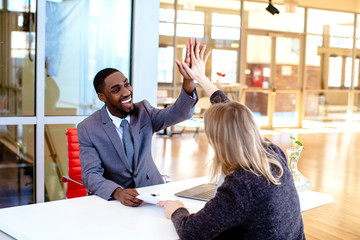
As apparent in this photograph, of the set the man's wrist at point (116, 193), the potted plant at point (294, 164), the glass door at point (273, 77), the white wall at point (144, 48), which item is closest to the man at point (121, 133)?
the man's wrist at point (116, 193)

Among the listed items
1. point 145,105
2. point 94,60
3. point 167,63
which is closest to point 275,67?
point 167,63

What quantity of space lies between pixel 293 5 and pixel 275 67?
5.68 feet

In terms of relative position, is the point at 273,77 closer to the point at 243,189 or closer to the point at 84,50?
the point at 84,50

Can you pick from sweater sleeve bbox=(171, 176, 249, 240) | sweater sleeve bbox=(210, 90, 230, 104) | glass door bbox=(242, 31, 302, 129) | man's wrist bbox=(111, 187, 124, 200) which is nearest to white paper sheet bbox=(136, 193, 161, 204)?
man's wrist bbox=(111, 187, 124, 200)

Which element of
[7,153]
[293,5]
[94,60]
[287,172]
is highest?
→ [293,5]

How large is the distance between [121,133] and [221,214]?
1.22 metres

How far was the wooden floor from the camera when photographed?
4.38 metres

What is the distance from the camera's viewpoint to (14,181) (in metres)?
4.04

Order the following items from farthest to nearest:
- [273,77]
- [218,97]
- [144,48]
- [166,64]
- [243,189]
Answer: [273,77], [166,64], [144,48], [218,97], [243,189]

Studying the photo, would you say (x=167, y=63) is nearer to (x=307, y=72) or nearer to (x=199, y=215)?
(x=307, y=72)

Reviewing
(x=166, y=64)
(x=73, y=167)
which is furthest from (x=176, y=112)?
(x=166, y=64)

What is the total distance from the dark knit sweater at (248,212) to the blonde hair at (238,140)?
0.03 m

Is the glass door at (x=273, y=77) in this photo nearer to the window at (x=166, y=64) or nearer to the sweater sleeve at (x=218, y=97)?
the window at (x=166, y=64)

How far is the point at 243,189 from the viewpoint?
60.7 inches
